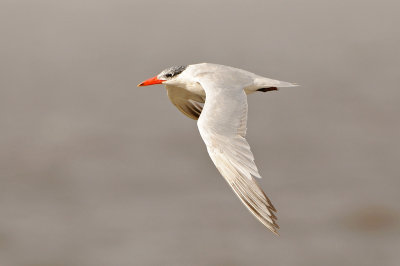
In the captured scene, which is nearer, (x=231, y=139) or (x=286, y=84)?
(x=231, y=139)

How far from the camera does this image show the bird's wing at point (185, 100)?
8414 mm

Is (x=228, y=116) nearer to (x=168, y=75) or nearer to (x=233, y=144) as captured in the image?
(x=233, y=144)

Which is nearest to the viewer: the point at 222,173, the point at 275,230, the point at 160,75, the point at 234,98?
the point at 275,230

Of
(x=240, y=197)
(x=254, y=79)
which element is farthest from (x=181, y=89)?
(x=240, y=197)

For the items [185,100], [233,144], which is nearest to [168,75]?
[185,100]

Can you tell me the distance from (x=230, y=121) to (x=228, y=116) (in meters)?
0.06

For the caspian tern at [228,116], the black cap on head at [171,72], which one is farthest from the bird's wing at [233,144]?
the black cap on head at [171,72]

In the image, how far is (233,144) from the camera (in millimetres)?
6719

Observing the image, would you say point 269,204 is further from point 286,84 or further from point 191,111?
point 191,111

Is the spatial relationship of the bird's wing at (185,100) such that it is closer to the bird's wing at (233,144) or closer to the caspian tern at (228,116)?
the caspian tern at (228,116)

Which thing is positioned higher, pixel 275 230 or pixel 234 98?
pixel 234 98

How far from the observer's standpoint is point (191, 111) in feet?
28.3

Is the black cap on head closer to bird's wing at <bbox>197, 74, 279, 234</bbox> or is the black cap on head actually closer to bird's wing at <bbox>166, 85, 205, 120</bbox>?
bird's wing at <bbox>166, 85, 205, 120</bbox>

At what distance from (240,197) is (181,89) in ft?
7.44
